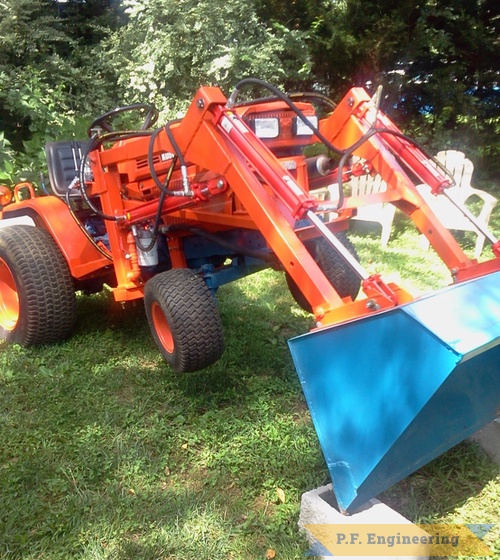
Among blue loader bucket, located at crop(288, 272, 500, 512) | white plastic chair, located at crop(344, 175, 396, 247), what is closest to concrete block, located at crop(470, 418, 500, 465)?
blue loader bucket, located at crop(288, 272, 500, 512)

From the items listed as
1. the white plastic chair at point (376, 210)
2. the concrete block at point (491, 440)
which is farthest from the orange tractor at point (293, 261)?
the white plastic chair at point (376, 210)

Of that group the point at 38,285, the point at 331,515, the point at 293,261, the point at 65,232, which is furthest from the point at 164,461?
the point at 65,232

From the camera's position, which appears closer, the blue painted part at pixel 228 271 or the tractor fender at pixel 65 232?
the blue painted part at pixel 228 271

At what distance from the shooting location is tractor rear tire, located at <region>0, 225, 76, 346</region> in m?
3.40

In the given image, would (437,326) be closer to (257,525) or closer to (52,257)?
(257,525)

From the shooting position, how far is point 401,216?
7.57 meters

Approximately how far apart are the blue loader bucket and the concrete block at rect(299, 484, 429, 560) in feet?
0.17

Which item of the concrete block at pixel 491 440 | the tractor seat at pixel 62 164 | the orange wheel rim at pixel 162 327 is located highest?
the tractor seat at pixel 62 164

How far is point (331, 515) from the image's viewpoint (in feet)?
6.36

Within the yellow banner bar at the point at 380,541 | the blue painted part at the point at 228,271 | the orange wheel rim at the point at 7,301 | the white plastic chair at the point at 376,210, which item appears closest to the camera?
the yellow banner bar at the point at 380,541

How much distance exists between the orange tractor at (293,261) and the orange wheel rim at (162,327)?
1 centimetres

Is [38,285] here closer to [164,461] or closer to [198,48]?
[164,461]

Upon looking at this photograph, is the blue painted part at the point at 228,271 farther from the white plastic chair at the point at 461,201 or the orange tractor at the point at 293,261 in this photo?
the white plastic chair at the point at 461,201

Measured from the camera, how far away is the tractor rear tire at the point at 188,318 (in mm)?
2576
